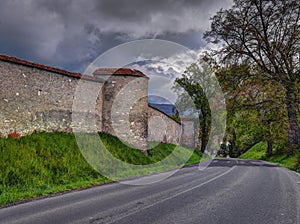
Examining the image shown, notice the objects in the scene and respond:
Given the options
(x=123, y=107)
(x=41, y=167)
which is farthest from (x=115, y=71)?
(x=41, y=167)

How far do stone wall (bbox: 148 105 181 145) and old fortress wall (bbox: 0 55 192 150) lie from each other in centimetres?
570

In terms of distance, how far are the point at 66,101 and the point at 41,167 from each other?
5161 millimetres

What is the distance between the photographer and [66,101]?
48.5 ft

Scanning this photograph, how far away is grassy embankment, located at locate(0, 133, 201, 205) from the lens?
28.7ft

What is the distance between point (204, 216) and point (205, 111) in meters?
29.9

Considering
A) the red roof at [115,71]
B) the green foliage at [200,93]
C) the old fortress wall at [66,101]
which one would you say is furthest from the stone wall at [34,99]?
the green foliage at [200,93]

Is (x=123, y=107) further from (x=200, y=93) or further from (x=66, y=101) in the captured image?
(x=200, y=93)

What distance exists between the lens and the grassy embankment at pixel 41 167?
344 inches

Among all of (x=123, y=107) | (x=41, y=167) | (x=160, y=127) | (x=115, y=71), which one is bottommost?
(x=41, y=167)

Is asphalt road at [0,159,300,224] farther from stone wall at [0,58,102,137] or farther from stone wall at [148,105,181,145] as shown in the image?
stone wall at [148,105,181,145]

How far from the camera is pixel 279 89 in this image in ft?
54.0

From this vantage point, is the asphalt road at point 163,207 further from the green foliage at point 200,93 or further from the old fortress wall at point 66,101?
the green foliage at point 200,93

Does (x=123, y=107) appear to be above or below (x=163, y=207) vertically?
above

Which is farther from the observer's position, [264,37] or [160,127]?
[160,127]
